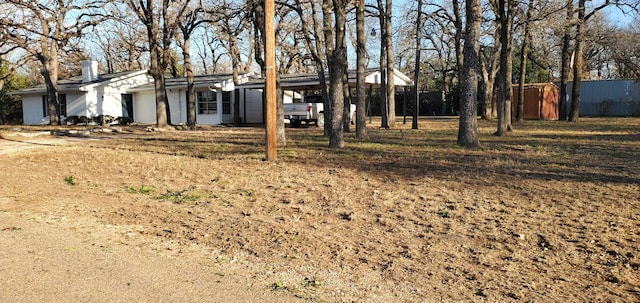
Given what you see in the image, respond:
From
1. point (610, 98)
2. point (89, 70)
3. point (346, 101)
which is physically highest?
point (89, 70)

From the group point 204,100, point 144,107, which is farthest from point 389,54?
point 144,107

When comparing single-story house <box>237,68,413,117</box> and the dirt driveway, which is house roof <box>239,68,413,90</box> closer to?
single-story house <box>237,68,413,117</box>

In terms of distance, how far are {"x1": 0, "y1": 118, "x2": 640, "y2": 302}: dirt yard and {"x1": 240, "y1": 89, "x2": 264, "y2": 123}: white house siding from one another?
21.3 metres

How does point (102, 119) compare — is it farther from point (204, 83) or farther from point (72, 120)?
point (204, 83)

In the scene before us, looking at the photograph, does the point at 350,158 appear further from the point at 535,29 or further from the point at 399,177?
the point at 535,29

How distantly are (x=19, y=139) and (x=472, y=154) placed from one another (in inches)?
650

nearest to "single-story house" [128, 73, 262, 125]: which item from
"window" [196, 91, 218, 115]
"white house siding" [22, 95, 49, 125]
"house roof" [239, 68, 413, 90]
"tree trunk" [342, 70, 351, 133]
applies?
"window" [196, 91, 218, 115]

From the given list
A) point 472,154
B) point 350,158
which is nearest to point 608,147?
point 472,154

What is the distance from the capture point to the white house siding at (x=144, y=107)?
32094mm

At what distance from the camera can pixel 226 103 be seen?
30312 mm

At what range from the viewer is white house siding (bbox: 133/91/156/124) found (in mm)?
32094

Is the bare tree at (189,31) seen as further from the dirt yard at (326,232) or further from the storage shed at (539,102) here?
the storage shed at (539,102)

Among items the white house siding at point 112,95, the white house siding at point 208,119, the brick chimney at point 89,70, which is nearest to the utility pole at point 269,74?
the white house siding at point 208,119

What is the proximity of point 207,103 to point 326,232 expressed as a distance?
2611 cm
